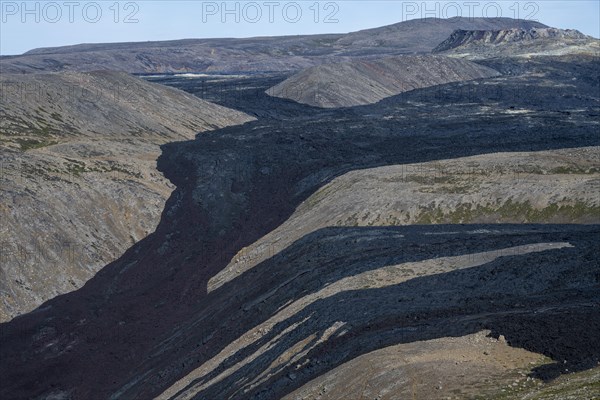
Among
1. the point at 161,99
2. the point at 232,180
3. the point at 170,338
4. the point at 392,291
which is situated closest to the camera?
the point at 392,291

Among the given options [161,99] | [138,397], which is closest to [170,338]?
[138,397]

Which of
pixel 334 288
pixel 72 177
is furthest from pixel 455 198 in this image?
pixel 72 177

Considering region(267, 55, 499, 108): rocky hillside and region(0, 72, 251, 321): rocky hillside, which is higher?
region(267, 55, 499, 108): rocky hillside

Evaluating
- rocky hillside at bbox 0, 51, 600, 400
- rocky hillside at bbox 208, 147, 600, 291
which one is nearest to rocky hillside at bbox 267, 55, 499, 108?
rocky hillside at bbox 0, 51, 600, 400

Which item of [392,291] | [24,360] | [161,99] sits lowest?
[24,360]

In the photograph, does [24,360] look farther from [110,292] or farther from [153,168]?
[153,168]

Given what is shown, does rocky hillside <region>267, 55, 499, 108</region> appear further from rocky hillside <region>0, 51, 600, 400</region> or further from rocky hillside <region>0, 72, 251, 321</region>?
rocky hillside <region>0, 51, 600, 400</region>

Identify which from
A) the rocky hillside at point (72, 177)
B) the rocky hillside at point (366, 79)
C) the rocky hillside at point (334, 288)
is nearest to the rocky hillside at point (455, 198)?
the rocky hillside at point (334, 288)
